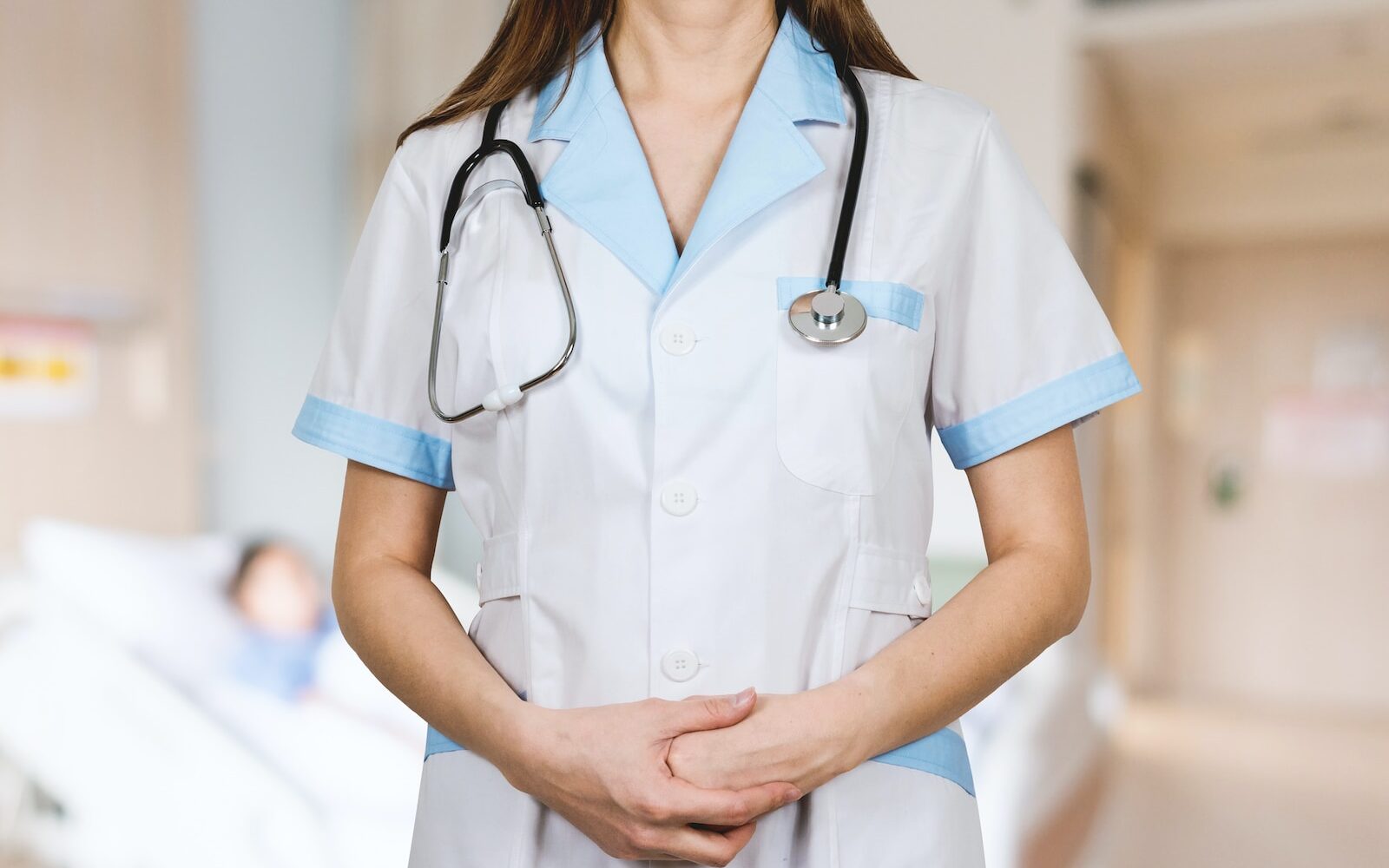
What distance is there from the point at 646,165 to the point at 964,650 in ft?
1.26

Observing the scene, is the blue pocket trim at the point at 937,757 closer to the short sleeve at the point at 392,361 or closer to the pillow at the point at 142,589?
the short sleeve at the point at 392,361

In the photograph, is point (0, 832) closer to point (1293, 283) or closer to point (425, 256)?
point (425, 256)

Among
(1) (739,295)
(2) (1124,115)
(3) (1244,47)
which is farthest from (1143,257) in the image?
(1) (739,295)

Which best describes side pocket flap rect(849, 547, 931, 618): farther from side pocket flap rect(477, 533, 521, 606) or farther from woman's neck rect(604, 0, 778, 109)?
woman's neck rect(604, 0, 778, 109)

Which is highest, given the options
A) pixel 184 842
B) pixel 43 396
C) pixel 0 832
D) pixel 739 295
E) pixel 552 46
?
pixel 552 46

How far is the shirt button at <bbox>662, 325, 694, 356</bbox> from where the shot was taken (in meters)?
0.72

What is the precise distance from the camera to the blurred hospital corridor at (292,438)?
2.14 meters

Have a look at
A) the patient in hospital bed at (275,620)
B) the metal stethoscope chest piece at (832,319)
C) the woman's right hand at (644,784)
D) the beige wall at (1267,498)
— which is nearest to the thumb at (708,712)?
the woman's right hand at (644,784)

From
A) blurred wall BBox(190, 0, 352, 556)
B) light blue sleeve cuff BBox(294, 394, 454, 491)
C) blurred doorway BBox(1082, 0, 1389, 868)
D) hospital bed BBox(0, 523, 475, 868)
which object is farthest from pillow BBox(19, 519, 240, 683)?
blurred doorway BBox(1082, 0, 1389, 868)

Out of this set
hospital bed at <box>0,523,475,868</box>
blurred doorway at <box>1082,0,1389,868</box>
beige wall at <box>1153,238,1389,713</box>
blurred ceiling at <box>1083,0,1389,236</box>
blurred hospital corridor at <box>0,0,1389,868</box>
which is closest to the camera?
hospital bed at <box>0,523,475,868</box>

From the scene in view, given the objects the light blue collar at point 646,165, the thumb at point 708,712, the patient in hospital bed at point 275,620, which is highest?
the light blue collar at point 646,165

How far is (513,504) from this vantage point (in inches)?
30.0

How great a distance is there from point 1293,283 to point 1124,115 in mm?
1740

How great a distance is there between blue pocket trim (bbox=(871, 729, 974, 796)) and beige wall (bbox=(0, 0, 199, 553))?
2.78 metres
